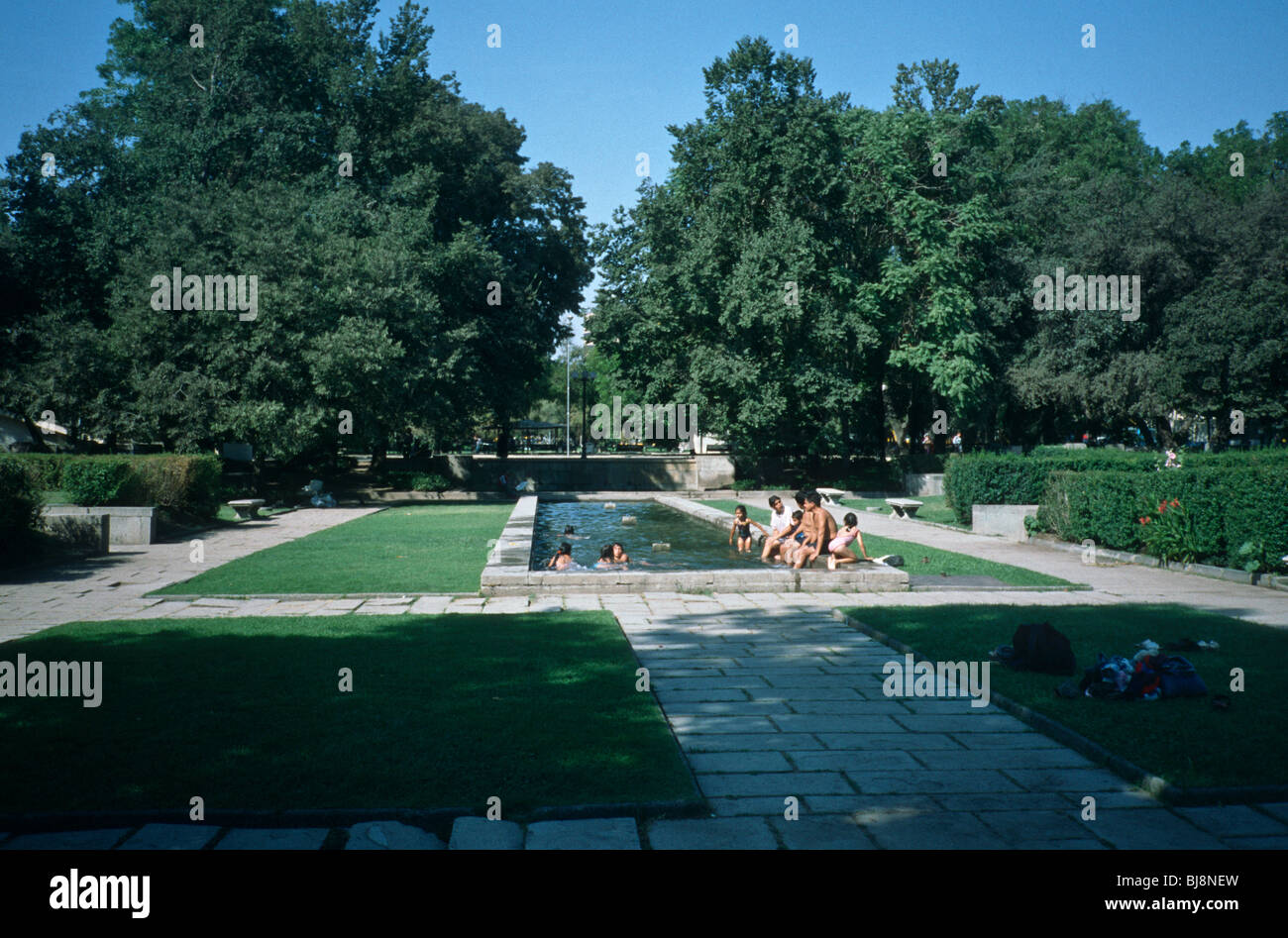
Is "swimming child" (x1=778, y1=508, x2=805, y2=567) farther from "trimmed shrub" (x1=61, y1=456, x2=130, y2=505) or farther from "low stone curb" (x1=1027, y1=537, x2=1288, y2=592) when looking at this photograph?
"trimmed shrub" (x1=61, y1=456, x2=130, y2=505)

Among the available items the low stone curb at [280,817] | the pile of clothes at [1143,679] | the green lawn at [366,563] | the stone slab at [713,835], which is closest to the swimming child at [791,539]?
the green lawn at [366,563]

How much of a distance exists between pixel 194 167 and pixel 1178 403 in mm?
39557

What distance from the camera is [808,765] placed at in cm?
534

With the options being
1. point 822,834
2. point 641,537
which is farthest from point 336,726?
point 641,537

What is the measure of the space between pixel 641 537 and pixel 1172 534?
38.1ft

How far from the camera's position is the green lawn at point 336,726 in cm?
462

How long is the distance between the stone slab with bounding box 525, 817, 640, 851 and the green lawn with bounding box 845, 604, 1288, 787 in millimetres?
3177

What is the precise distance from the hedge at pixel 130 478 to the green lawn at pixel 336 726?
10564 mm

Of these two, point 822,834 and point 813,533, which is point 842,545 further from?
point 822,834

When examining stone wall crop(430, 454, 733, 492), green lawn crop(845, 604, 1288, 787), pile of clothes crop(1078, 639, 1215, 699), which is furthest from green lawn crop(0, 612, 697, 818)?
stone wall crop(430, 454, 733, 492)

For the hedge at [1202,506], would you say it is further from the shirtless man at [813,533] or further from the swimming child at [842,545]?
the shirtless man at [813,533]

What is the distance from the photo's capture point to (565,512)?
28422mm
